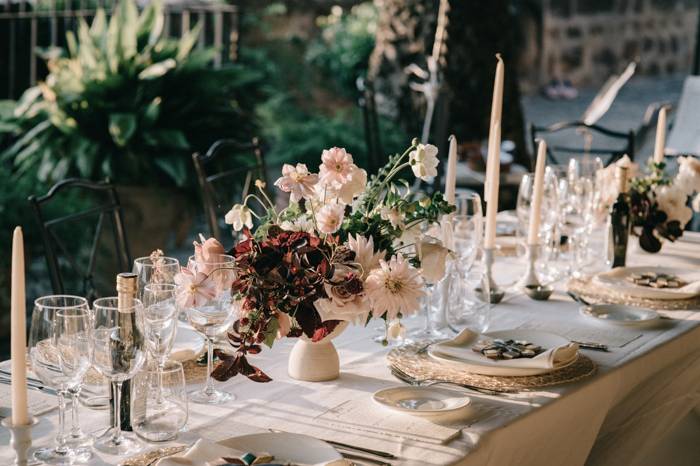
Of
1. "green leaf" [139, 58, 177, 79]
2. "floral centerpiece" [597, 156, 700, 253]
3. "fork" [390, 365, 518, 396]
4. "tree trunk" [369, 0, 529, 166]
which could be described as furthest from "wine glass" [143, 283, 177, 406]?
"tree trunk" [369, 0, 529, 166]

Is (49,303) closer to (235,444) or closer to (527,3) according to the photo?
(235,444)

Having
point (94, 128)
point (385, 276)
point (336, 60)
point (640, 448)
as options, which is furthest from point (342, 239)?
point (336, 60)

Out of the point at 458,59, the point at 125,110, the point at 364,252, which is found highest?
the point at 458,59

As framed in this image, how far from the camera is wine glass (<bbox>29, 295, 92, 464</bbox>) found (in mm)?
1475

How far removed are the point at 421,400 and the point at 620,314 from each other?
788 mm

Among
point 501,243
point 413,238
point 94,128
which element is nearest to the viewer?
point 413,238

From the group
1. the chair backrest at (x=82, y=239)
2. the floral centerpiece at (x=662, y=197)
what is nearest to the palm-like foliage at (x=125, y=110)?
the chair backrest at (x=82, y=239)

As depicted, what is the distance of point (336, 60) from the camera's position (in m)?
9.22

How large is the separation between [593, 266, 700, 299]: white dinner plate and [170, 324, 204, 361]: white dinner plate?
108 centimetres

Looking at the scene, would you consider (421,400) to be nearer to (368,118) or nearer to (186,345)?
(186,345)

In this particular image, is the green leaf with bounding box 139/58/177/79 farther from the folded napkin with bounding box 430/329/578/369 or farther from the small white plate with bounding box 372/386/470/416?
the small white plate with bounding box 372/386/470/416


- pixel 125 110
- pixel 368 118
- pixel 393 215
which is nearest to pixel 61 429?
pixel 393 215

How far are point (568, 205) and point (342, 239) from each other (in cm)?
123

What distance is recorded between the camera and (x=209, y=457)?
1486 mm
